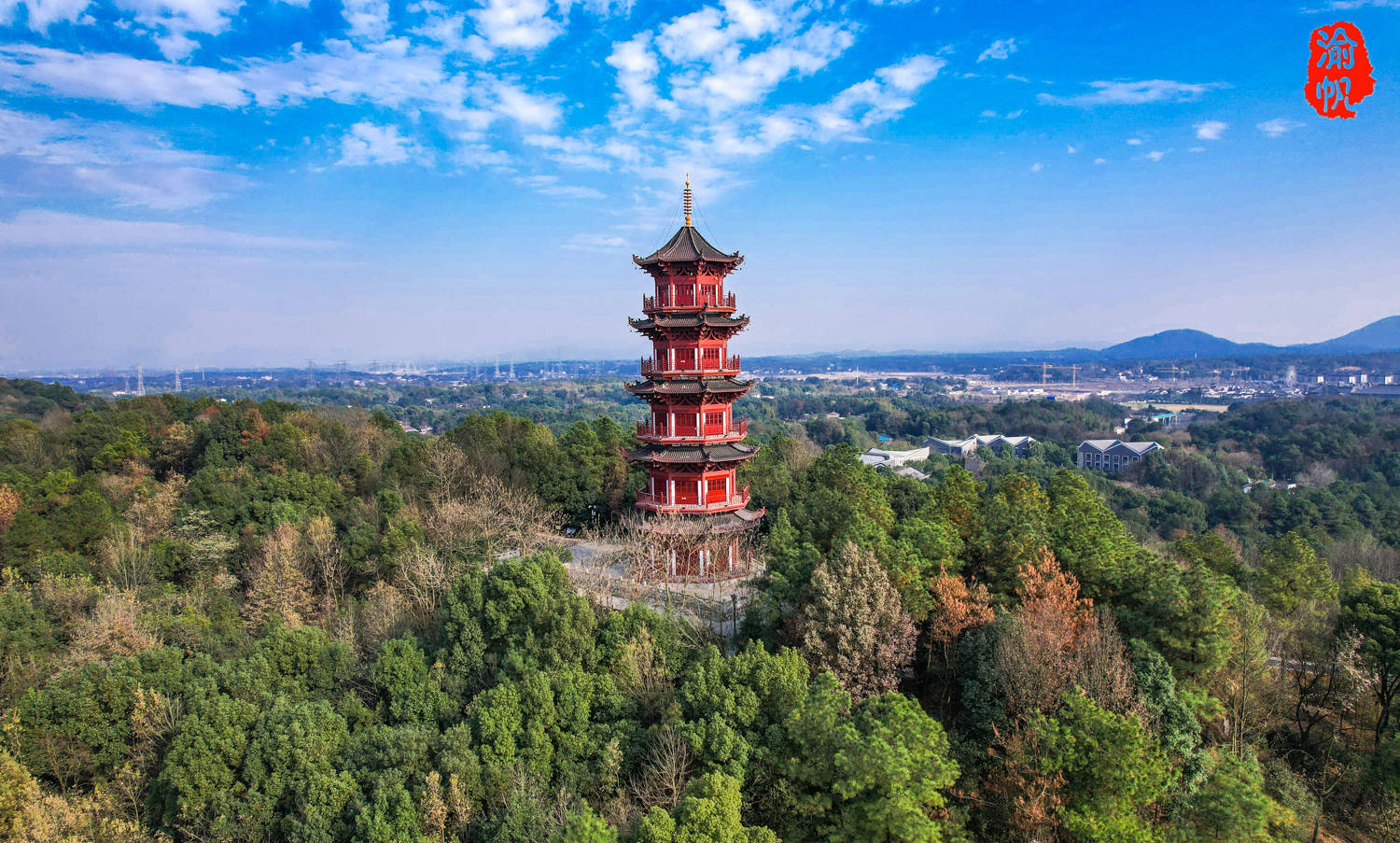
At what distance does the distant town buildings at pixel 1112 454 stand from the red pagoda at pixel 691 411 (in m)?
60.1

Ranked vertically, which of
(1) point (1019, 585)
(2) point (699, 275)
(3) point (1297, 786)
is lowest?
(3) point (1297, 786)

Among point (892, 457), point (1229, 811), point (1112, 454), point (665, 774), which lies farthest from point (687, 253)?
point (1112, 454)

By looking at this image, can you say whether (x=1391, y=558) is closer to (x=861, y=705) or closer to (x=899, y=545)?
(x=899, y=545)

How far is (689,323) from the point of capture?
22.3 metres

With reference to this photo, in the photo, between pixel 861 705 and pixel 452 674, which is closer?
pixel 861 705

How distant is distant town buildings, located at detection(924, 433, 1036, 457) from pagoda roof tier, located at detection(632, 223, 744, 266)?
200ft

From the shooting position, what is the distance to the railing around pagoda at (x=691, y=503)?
23328 millimetres

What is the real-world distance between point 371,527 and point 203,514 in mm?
→ 8139

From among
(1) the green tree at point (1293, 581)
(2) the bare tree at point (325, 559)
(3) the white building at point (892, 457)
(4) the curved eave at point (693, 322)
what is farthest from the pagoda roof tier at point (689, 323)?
(3) the white building at point (892, 457)

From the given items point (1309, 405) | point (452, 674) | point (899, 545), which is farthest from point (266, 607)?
point (1309, 405)

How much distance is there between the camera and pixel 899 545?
18328mm

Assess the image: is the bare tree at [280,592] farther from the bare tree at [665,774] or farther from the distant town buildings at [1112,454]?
the distant town buildings at [1112,454]

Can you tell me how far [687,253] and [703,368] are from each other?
3741mm

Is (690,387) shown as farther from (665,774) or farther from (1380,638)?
(1380,638)
